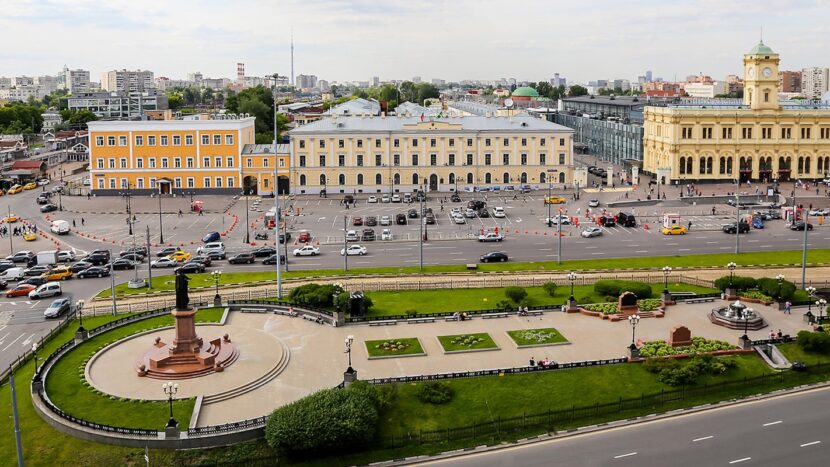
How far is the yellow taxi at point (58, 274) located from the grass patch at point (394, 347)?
2975cm

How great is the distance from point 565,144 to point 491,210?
19940 mm

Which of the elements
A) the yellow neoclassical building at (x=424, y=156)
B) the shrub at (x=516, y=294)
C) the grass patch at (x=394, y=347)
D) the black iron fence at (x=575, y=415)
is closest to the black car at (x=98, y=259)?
the grass patch at (x=394, y=347)

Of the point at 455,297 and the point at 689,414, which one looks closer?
the point at 689,414

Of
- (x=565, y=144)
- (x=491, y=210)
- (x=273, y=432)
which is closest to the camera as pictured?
(x=273, y=432)

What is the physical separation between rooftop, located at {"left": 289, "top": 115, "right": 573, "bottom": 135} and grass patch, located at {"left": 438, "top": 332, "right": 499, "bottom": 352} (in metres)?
60.5

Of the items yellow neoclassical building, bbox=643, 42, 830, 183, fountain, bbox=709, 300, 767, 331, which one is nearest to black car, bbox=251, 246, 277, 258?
fountain, bbox=709, 300, 767, 331

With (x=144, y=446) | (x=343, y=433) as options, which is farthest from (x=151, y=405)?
(x=343, y=433)

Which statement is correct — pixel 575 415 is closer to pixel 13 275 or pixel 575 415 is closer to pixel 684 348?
pixel 684 348

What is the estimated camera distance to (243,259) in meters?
64.4

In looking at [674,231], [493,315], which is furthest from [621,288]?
[674,231]

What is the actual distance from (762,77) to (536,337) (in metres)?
75.7

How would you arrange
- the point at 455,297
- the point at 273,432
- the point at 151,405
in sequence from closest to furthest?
the point at 273,432, the point at 151,405, the point at 455,297

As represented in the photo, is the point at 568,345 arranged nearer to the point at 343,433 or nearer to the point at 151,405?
the point at 343,433

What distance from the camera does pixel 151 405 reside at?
109 ft
